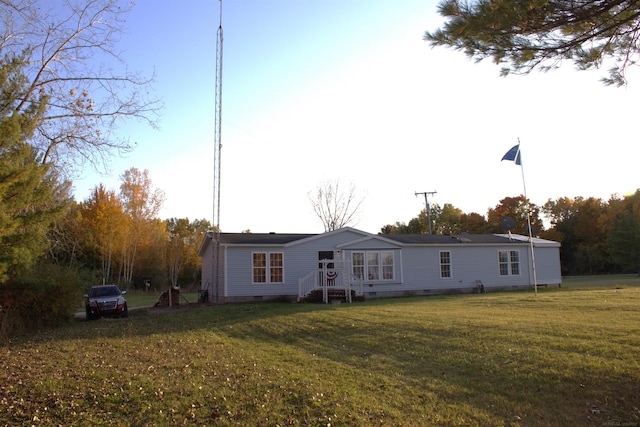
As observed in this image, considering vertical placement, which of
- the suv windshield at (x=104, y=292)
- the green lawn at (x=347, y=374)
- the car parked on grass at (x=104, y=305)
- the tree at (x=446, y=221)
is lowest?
the green lawn at (x=347, y=374)

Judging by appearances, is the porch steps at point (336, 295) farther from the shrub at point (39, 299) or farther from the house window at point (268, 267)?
the shrub at point (39, 299)

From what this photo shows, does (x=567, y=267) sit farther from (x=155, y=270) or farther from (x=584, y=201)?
(x=155, y=270)

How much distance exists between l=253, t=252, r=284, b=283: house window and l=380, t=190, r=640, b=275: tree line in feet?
98.9

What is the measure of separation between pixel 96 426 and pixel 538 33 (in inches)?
326

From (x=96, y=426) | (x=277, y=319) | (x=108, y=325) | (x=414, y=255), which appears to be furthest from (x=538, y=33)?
(x=414, y=255)

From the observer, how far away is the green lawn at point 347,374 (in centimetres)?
591

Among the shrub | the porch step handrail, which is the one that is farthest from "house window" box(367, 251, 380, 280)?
the shrub

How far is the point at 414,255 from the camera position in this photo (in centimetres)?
2634

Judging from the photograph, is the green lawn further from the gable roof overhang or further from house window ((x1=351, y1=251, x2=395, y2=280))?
house window ((x1=351, y1=251, x2=395, y2=280))

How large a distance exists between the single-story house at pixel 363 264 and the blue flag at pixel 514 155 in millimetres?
5281

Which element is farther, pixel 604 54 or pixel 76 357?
pixel 76 357

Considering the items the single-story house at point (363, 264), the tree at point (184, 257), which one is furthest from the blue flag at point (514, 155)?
the tree at point (184, 257)

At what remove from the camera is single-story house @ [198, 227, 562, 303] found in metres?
22.9

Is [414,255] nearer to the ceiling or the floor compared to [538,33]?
nearer to the floor
